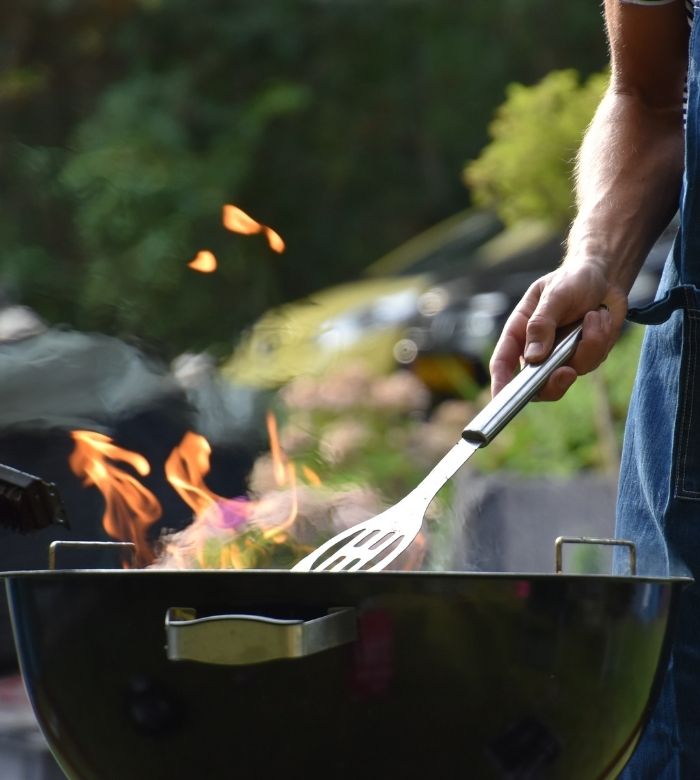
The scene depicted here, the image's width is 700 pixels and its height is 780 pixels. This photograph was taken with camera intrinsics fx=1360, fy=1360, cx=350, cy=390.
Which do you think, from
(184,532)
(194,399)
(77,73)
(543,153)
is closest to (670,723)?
(184,532)

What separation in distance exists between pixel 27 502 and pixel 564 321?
1.67 ft

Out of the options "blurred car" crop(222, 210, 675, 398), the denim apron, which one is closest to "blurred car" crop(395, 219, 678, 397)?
"blurred car" crop(222, 210, 675, 398)

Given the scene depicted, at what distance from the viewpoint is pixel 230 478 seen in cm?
200

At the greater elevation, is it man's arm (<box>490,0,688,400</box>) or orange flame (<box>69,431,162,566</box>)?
man's arm (<box>490,0,688,400</box>)

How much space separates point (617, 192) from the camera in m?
1.37

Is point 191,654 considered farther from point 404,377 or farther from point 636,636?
point 404,377

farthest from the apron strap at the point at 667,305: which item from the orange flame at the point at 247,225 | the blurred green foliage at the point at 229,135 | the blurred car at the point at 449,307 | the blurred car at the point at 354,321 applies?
the blurred car at the point at 449,307

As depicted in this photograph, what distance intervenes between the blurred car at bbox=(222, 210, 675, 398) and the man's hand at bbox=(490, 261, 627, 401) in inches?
130

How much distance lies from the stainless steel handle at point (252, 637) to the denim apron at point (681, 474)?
16.5 inches

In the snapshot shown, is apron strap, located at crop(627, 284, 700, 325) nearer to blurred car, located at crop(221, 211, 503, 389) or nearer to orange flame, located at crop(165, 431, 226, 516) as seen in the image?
orange flame, located at crop(165, 431, 226, 516)

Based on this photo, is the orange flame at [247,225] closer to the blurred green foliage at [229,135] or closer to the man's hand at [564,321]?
the man's hand at [564,321]

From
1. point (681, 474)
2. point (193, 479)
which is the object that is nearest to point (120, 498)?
point (193, 479)

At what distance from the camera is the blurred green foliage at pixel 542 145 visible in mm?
5133

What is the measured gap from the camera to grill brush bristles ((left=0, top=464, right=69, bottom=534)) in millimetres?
1188
